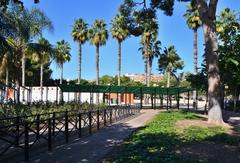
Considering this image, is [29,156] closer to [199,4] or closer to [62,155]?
[62,155]

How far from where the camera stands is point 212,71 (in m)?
26.3

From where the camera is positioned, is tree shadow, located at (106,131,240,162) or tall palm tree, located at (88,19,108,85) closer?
tree shadow, located at (106,131,240,162)

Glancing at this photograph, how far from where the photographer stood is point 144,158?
11148mm

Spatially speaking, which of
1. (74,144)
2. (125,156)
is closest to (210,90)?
(74,144)

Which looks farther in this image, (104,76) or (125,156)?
(104,76)

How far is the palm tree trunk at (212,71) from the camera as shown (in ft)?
85.7

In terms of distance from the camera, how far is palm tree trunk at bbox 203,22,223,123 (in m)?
26.1

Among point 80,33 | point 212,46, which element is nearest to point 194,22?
point 80,33

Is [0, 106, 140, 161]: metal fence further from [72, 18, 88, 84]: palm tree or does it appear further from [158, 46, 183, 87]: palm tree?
[158, 46, 183, 87]: palm tree

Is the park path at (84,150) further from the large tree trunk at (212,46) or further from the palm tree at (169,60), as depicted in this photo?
the palm tree at (169,60)

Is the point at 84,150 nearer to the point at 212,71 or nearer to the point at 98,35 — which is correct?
the point at 212,71

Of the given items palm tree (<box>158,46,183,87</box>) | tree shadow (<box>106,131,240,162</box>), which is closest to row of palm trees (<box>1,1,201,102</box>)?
palm tree (<box>158,46,183,87</box>)

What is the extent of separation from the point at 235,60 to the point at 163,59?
196 feet

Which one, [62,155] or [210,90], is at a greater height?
[210,90]
